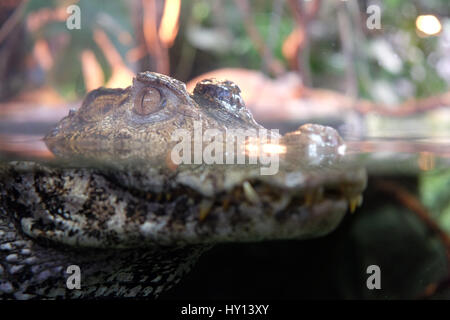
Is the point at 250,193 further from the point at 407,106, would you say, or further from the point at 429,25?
the point at 429,25

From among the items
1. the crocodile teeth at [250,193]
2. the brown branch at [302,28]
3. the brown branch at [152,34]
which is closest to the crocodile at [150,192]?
the crocodile teeth at [250,193]

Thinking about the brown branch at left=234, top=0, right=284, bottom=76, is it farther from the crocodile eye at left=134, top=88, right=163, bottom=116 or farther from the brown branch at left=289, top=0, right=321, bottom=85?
the crocodile eye at left=134, top=88, right=163, bottom=116

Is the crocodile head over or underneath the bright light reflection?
underneath

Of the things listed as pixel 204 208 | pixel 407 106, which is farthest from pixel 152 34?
pixel 407 106

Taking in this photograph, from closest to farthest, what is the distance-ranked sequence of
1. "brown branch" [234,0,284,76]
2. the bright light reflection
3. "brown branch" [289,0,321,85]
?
"brown branch" [234,0,284,76] → "brown branch" [289,0,321,85] → the bright light reflection

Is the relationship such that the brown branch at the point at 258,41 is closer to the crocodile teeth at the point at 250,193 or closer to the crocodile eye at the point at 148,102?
the crocodile eye at the point at 148,102

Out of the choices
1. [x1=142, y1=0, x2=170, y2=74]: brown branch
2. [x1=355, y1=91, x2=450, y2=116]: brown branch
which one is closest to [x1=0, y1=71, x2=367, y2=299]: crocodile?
[x1=142, y1=0, x2=170, y2=74]: brown branch

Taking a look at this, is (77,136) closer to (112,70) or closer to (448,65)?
(112,70)

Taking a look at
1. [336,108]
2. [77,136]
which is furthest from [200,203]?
[336,108]
